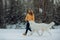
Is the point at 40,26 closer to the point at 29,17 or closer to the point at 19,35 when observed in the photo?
the point at 29,17

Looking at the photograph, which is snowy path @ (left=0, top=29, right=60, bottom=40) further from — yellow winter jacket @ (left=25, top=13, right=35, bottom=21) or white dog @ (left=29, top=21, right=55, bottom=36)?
yellow winter jacket @ (left=25, top=13, right=35, bottom=21)

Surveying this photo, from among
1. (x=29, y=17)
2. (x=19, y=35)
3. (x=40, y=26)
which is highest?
(x=29, y=17)

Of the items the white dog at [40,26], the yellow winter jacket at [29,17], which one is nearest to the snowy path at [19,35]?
the white dog at [40,26]

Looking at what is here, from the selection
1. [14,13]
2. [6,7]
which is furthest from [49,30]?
[6,7]

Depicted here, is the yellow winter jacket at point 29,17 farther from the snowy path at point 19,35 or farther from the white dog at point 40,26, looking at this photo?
the snowy path at point 19,35

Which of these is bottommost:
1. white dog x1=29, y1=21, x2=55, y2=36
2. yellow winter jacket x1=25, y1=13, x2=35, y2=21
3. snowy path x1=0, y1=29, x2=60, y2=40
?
snowy path x1=0, y1=29, x2=60, y2=40

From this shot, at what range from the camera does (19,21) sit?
2461 millimetres

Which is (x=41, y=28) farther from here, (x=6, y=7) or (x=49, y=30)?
(x=6, y=7)

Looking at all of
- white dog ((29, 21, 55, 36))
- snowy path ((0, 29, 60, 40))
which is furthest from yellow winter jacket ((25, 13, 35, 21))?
snowy path ((0, 29, 60, 40))

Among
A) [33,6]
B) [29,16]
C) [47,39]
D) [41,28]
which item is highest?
[33,6]

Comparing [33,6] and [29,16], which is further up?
[33,6]

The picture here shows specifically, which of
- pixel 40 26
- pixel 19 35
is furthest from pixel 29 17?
pixel 19 35

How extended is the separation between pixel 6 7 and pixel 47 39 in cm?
83

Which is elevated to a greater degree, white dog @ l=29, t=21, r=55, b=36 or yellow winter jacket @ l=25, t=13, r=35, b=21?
yellow winter jacket @ l=25, t=13, r=35, b=21
